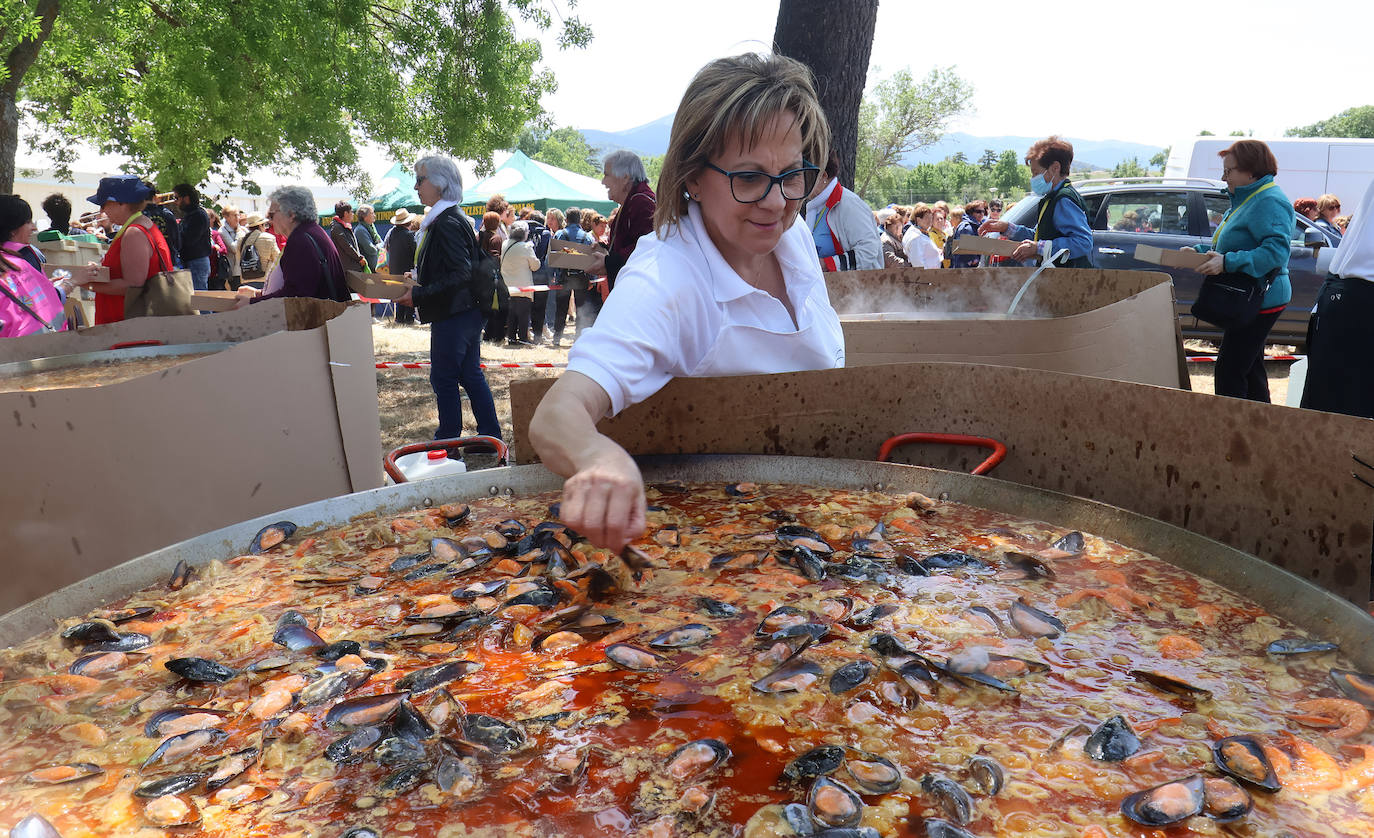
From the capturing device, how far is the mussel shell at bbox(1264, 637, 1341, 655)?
1.34m

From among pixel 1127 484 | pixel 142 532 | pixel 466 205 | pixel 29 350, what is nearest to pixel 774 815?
pixel 1127 484

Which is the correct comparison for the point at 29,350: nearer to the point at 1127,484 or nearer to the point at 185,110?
the point at 1127,484

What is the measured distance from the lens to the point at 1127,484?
1.95 m

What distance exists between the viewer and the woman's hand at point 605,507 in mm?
1374

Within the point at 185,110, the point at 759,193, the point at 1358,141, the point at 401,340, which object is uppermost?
the point at 185,110

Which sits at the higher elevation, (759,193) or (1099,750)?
(759,193)

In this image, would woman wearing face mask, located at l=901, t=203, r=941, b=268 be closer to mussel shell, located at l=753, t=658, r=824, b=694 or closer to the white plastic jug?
the white plastic jug

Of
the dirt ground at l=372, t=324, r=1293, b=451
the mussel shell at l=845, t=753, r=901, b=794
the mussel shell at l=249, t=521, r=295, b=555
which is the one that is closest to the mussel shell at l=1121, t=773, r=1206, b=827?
the mussel shell at l=845, t=753, r=901, b=794

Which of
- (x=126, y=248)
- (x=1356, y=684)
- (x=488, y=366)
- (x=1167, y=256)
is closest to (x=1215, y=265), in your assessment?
(x=1167, y=256)

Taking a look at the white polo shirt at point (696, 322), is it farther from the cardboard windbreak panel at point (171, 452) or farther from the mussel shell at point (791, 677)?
the cardboard windbreak panel at point (171, 452)

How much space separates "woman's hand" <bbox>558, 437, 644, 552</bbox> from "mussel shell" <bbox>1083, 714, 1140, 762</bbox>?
2.30ft

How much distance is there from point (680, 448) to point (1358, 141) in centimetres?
1643

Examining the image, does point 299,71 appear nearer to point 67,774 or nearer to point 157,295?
point 157,295

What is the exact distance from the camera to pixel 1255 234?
5379mm
